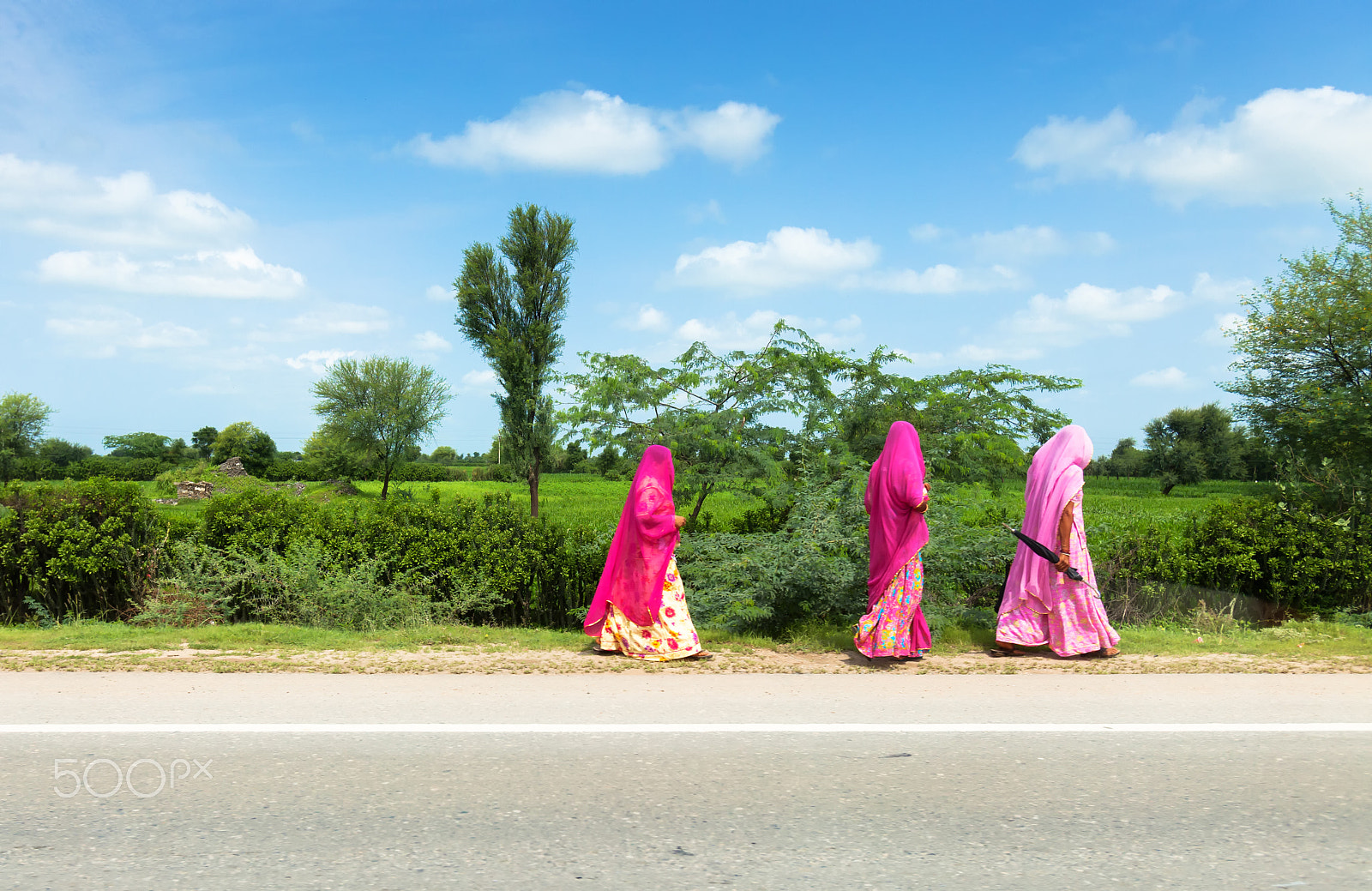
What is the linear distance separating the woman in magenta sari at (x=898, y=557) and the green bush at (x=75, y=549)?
8117mm

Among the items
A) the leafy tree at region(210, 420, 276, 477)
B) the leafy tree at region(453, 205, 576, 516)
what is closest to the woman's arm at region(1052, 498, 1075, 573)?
the leafy tree at region(453, 205, 576, 516)

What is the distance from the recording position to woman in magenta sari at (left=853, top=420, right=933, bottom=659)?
7.04 metres

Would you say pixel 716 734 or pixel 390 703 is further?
pixel 390 703

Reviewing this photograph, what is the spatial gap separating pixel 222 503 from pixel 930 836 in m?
9.25

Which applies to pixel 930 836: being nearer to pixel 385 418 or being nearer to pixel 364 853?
pixel 364 853

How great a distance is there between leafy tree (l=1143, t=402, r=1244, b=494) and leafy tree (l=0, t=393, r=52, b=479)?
257ft

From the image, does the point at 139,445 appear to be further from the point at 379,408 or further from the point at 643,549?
the point at 643,549

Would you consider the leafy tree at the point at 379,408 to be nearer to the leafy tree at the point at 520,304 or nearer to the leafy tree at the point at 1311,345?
the leafy tree at the point at 520,304

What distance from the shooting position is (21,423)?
222 ft

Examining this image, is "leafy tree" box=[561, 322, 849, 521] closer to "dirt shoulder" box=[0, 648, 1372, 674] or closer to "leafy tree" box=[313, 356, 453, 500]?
"dirt shoulder" box=[0, 648, 1372, 674]

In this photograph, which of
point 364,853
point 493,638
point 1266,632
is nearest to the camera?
point 364,853

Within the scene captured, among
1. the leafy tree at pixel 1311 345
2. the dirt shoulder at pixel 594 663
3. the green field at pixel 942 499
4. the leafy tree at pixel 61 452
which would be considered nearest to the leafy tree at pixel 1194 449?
the green field at pixel 942 499

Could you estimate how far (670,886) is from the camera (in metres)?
3.12

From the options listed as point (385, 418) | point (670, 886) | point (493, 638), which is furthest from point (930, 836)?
point (385, 418)
